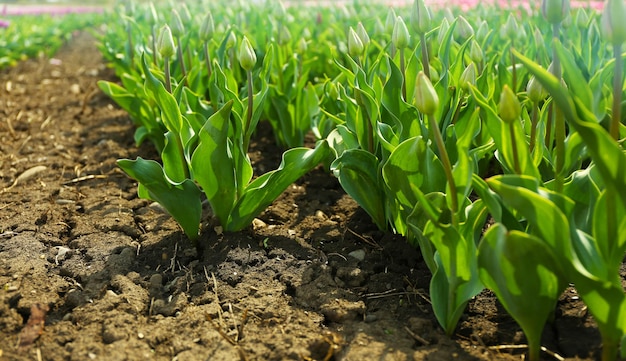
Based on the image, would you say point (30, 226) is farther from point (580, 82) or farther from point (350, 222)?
point (580, 82)

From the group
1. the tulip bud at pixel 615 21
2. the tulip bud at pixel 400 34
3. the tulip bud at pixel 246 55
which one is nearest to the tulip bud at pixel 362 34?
the tulip bud at pixel 400 34

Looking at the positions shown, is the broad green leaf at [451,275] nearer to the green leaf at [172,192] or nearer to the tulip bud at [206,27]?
the green leaf at [172,192]

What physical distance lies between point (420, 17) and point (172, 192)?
975 millimetres

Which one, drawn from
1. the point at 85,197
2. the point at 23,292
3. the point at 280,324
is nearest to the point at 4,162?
the point at 85,197

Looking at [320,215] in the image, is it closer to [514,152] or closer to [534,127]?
[534,127]

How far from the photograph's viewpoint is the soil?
5.59ft

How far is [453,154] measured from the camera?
2.04m

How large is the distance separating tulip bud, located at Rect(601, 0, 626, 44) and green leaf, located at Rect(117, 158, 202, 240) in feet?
4.28

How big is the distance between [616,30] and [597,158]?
10.2 inches

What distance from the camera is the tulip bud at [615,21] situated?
131cm

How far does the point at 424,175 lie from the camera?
184 centimetres

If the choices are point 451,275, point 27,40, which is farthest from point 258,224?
point 27,40

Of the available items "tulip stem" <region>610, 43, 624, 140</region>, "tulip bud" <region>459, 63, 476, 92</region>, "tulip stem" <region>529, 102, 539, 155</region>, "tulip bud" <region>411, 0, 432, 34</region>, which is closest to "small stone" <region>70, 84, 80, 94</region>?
"tulip bud" <region>411, 0, 432, 34</region>

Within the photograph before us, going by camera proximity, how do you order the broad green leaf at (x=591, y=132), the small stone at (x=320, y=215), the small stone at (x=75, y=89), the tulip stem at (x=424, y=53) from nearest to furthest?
1. the broad green leaf at (x=591, y=132)
2. the tulip stem at (x=424, y=53)
3. the small stone at (x=320, y=215)
4. the small stone at (x=75, y=89)
